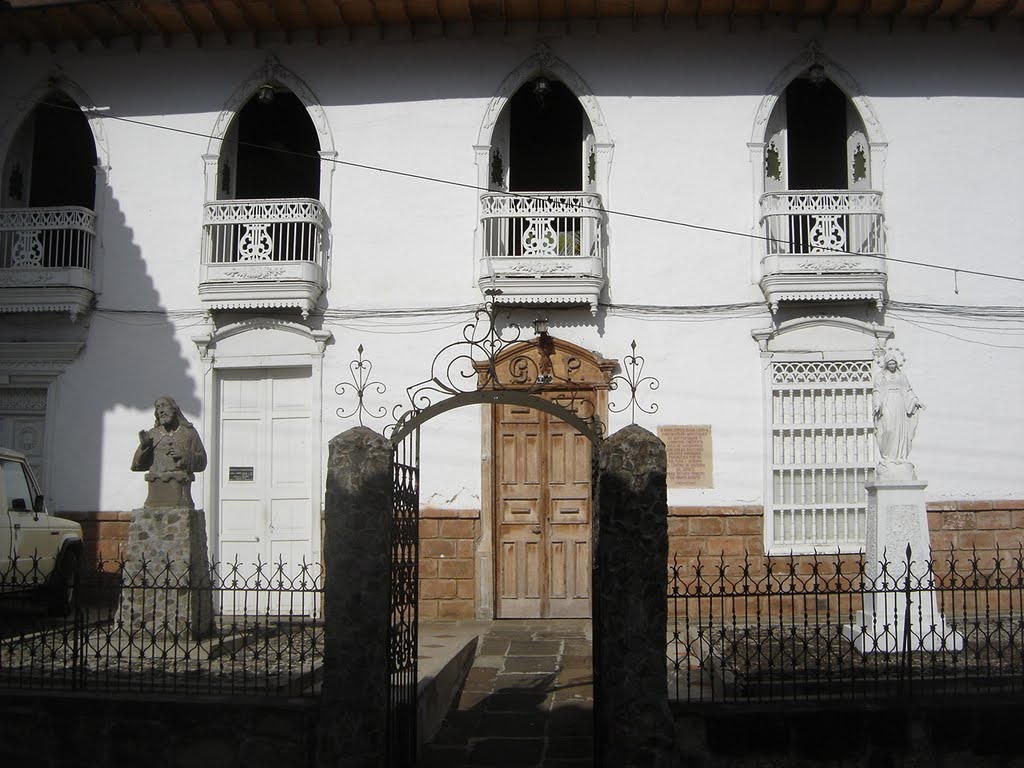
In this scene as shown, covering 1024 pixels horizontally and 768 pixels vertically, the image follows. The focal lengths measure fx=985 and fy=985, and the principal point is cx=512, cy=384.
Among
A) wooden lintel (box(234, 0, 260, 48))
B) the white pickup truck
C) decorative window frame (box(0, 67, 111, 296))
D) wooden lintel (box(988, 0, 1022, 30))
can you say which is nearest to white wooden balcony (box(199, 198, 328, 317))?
decorative window frame (box(0, 67, 111, 296))

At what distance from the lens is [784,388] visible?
40.0ft

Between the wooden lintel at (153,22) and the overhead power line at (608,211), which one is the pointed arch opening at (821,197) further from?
the wooden lintel at (153,22)

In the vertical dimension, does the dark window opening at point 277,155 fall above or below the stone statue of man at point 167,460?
above

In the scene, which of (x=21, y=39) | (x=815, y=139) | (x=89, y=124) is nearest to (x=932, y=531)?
(x=815, y=139)

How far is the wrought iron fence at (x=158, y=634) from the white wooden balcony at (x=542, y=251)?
4.28m

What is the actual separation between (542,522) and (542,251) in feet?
11.0

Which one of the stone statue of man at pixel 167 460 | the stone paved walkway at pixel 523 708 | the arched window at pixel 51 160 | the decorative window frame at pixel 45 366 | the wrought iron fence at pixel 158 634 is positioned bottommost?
the stone paved walkway at pixel 523 708

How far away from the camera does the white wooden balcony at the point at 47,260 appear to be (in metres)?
12.7

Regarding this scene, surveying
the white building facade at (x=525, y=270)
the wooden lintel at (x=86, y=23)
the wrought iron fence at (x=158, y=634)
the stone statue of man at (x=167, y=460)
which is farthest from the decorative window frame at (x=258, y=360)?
the wooden lintel at (x=86, y=23)

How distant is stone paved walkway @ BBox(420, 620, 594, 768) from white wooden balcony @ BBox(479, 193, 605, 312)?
13.2 ft

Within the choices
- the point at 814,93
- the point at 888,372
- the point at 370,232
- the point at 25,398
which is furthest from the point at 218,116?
the point at 888,372

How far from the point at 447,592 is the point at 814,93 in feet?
27.3

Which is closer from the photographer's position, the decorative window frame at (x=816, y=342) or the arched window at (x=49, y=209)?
the decorative window frame at (x=816, y=342)

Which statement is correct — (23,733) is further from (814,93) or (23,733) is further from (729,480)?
(814,93)
